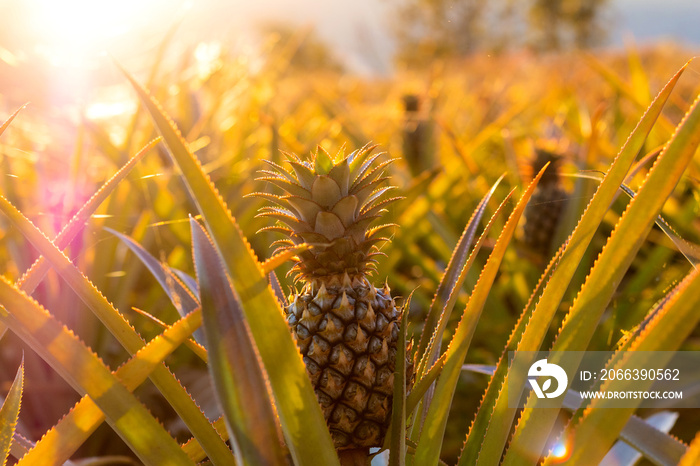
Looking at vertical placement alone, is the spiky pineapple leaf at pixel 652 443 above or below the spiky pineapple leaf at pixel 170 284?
below

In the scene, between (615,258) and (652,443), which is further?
(652,443)

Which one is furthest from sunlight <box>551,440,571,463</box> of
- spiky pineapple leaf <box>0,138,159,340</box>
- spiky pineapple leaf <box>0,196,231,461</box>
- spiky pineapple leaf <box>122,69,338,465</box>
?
spiky pineapple leaf <box>0,138,159,340</box>

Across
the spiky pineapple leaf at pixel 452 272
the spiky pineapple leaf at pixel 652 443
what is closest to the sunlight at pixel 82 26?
the spiky pineapple leaf at pixel 452 272

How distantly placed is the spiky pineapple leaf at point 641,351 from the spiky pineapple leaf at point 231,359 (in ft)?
0.93

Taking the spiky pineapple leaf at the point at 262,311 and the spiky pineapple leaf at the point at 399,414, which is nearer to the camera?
the spiky pineapple leaf at the point at 262,311

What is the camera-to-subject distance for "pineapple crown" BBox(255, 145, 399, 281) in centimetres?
64

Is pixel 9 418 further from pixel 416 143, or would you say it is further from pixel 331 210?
pixel 416 143

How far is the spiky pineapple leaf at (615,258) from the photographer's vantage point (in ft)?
1.53

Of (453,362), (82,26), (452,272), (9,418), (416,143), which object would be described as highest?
(82,26)

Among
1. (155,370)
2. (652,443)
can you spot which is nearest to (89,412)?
(155,370)

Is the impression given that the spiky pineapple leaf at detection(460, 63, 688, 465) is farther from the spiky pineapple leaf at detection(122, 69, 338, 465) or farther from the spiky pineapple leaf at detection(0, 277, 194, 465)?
the spiky pineapple leaf at detection(0, 277, 194, 465)

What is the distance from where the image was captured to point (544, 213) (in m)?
1.59

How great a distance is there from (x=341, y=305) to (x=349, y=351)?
6cm

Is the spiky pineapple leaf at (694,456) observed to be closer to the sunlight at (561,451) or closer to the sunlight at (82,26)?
the sunlight at (561,451)
